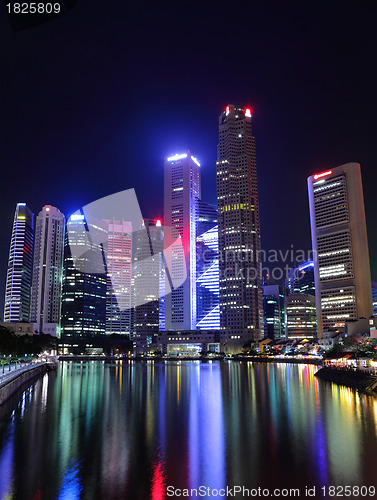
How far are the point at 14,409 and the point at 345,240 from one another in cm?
18228

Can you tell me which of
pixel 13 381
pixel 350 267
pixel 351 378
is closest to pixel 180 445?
pixel 13 381

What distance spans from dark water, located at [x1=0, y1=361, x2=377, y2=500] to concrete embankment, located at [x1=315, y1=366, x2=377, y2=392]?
4353 mm

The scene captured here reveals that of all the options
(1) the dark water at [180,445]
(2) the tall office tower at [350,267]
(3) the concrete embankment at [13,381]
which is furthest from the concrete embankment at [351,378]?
(2) the tall office tower at [350,267]

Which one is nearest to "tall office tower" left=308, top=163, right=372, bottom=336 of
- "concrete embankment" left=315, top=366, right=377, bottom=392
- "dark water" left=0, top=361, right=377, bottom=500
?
"concrete embankment" left=315, top=366, right=377, bottom=392

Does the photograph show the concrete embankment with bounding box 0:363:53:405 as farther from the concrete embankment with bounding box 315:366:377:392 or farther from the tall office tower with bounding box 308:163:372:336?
the tall office tower with bounding box 308:163:372:336

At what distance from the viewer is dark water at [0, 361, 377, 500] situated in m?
20.0

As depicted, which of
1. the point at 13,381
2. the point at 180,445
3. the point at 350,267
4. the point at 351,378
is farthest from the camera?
the point at 350,267

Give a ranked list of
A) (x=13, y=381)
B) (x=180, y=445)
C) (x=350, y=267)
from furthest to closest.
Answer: (x=350, y=267) → (x=13, y=381) → (x=180, y=445)

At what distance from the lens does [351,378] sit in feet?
202

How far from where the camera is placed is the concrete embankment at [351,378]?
53.2m

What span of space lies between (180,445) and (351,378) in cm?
4305

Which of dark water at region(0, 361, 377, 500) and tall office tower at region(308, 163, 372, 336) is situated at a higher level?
tall office tower at region(308, 163, 372, 336)

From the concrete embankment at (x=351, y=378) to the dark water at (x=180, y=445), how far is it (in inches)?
171

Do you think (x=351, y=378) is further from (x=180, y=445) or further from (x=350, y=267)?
(x=350, y=267)
